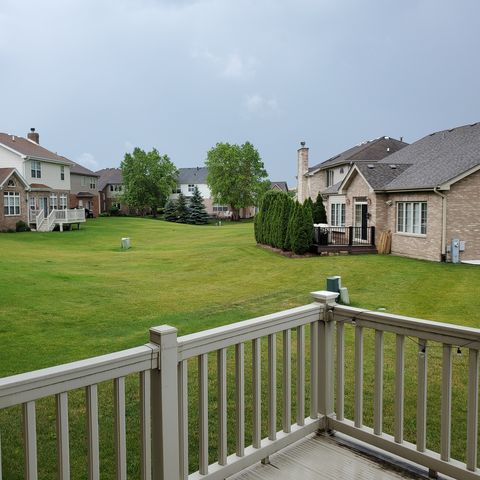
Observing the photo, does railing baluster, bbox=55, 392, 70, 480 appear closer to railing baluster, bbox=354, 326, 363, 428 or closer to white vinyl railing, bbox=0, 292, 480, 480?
white vinyl railing, bbox=0, 292, 480, 480

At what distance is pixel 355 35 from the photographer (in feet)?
94.6

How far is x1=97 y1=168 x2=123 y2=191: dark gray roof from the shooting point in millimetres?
67438

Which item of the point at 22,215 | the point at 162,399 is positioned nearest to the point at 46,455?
the point at 162,399

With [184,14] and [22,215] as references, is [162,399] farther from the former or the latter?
[22,215]

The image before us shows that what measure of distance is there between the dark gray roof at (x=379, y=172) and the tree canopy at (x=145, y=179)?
4118cm

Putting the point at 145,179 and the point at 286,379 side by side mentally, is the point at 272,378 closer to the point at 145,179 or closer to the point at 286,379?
the point at 286,379

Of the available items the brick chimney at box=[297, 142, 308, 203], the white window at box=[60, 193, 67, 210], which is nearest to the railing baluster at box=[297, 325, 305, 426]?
the brick chimney at box=[297, 142, 308, 203]

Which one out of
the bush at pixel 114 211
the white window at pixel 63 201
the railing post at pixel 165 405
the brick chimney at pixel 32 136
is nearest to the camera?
the railing post at pixel 165 405

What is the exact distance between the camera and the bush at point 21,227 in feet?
112

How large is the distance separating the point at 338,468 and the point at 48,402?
12.2 ft

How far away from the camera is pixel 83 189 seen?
52438mm

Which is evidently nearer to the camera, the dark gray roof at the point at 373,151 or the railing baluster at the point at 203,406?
the railing baluster at the point at 203,406

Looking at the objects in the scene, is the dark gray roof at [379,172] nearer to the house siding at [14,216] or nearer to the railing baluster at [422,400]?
the railing baluster at [422,400]

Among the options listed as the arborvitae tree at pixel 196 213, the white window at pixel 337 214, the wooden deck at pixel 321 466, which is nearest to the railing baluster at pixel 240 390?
the wooden deck at pixel 321 466
